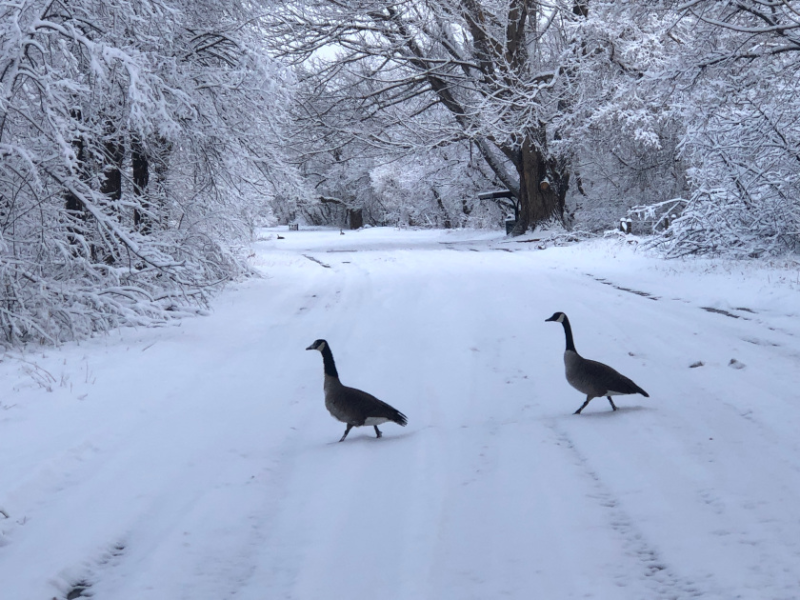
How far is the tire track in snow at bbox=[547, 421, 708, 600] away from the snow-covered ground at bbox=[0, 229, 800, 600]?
0.01 meters

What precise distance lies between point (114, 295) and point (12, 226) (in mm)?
1711

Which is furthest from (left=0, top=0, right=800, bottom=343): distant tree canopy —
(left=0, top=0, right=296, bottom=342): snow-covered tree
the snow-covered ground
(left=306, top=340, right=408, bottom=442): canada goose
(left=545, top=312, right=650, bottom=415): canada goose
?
(left=545, top=312, right=650, bottom=415): canada goose

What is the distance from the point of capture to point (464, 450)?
518 cm

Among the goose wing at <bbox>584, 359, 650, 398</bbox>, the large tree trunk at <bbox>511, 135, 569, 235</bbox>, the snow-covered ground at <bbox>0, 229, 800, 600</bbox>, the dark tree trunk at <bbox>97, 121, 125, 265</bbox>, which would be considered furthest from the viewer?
the large tree trunk at <bbox>511, 135, 569, 235</bbox>

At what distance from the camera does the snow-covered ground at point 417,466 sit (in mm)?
3473

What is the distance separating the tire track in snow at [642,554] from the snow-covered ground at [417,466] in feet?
0.05

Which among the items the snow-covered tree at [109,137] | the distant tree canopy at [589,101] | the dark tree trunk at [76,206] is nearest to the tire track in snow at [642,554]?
the snow-covered tree at [109,137]

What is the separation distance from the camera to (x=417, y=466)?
4926 mm

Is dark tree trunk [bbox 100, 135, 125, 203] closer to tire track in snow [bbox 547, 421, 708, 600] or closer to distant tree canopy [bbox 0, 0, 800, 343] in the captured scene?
distant tree canopy [bbox 0, 0, 800, 343]

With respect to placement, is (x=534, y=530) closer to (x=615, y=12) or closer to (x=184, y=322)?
(x=184, y=322)

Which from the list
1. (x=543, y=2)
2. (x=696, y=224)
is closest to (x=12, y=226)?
(x=696, y=224)

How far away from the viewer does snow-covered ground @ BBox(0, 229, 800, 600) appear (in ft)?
11.4

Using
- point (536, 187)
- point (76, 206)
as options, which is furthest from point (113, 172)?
point (536, 187)

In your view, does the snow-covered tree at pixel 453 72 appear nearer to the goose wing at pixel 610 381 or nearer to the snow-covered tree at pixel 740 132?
the snow-covered tree at pixel 740 132
